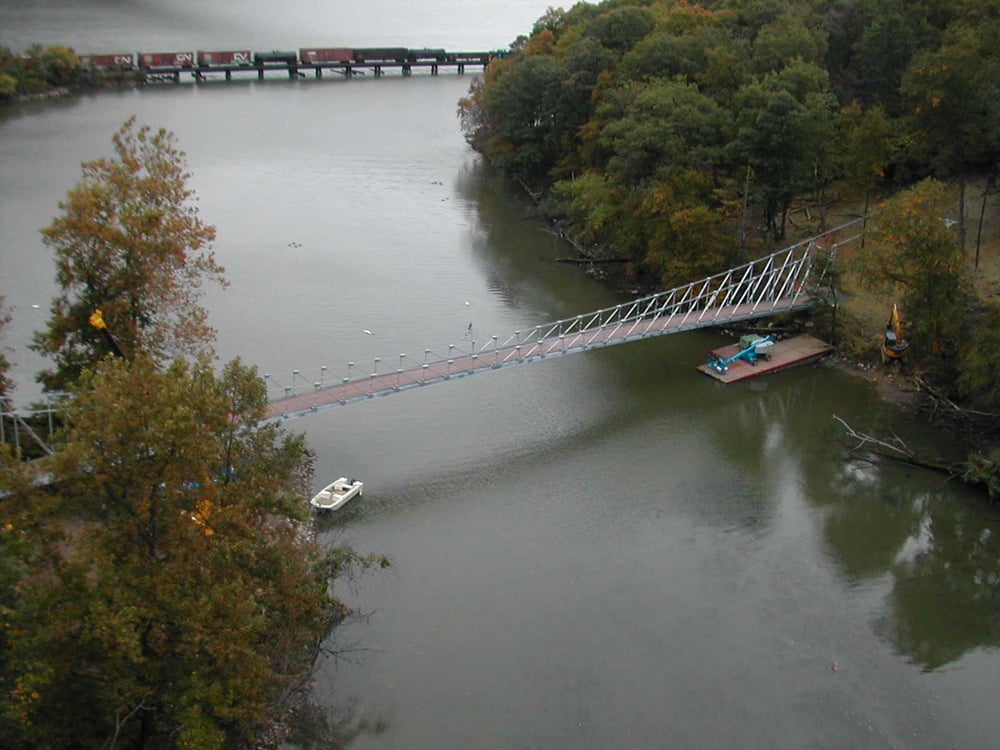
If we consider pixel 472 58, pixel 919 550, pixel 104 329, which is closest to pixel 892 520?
pixel 919 550

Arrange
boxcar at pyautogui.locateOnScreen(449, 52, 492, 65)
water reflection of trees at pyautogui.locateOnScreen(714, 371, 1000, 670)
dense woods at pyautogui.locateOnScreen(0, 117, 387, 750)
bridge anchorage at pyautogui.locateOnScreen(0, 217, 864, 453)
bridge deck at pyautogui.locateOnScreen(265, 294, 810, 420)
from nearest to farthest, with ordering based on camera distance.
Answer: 1. dense woods at pyautogui.locateOnScreen(0, 117, 387, 750)
2. water reflection of trees at pyautogui.locateOnScreen(714, 371, 1000, 670)
3. bridge deck at pyautogui.locateOnScreen(265, 294, 810, 420)
4. bridge anchorage at pyautogui.locateOnScreen(0, 217, 864, 453)
5. boxcar at pyautogui.locateOnScreen(449, 52, 492, 65)

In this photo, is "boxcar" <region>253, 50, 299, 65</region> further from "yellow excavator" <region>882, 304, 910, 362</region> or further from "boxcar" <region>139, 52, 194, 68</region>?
"yellow excavator" <region>882, 304, 910, 362</region>

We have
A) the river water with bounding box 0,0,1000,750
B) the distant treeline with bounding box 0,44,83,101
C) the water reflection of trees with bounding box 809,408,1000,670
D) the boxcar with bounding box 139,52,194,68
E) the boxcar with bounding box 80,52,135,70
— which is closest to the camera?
the river water with bounding box 0,0,1000,750

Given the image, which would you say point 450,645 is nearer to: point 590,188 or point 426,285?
point 426,285

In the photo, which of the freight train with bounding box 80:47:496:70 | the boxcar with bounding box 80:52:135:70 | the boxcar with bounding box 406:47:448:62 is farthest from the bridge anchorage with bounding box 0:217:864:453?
the boxcar with bounding box 406:47:448:62

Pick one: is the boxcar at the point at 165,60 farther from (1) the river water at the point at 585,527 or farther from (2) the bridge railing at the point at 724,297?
(2) the bridge railing at the point at 724,297

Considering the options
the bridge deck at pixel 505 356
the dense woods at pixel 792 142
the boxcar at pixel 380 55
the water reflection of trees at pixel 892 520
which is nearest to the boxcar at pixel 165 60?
the boxcar at pixel 380 55
